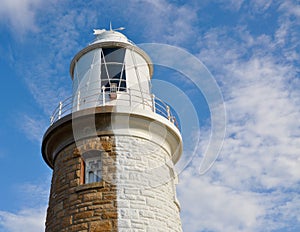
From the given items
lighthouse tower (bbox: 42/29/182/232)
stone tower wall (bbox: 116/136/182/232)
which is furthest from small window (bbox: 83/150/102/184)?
stone tower wall (bbox: 116/136/182/232)

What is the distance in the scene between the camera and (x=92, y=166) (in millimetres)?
7570

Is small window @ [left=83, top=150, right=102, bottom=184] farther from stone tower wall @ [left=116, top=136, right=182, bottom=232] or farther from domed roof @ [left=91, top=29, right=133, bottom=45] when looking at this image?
domed roof @ [left=91, top=29, right=133, bottom=45]

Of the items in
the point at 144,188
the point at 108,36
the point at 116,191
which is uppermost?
the point at 108,36

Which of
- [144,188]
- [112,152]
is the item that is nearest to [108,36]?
[112,152]

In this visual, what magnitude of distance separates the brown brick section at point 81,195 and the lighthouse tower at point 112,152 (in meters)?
0.02

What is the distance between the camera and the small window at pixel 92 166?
7.41 m

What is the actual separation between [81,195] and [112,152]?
1.07 meters

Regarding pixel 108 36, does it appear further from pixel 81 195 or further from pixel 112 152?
pixel 81 195

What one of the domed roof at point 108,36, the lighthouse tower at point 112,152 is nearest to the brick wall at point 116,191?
the lighthouse tower at point 112,152

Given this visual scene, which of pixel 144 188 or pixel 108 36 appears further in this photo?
pixel 108 36

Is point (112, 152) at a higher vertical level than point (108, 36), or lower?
lower

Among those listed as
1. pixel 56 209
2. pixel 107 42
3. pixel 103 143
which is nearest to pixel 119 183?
pixel 103 143

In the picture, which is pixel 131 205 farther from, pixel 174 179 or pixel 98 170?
pixel 174 179

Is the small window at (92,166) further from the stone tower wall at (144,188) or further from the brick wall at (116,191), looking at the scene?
the stone tower wall at (144,188)
